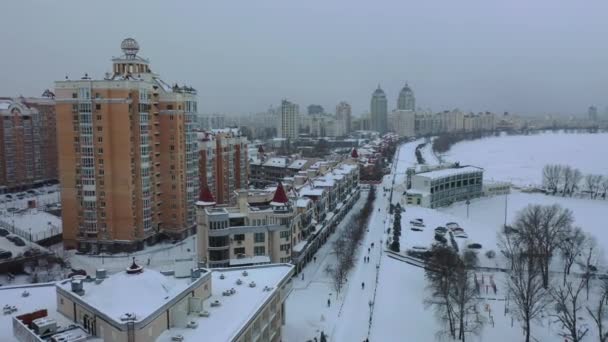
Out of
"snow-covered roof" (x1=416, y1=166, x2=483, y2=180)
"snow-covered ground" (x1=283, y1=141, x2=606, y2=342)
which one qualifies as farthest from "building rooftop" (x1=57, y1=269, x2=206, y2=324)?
"snow-covered roof" (x1=416, y1=166, x2=483, y2=180)

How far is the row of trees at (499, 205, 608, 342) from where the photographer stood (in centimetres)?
2030

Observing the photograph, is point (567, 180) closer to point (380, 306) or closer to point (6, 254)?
point (380, 306)

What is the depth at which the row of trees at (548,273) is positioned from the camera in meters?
20.3

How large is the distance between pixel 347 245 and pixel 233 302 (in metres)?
15.8

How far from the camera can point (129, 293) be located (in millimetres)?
14234

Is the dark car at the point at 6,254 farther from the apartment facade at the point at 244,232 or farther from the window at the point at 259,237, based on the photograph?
the window at the point at 259,237

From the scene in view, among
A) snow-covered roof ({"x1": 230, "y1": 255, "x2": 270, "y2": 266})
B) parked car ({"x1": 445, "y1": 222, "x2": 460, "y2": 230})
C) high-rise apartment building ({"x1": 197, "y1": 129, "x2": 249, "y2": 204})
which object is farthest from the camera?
high-rise apartment building ({"x1": 197, "y1": 129, "x2": 249, "y2": 204})

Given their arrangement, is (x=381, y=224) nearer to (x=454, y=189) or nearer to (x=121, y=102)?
(x=454, y=189)

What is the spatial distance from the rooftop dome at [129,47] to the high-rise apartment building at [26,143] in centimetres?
2474

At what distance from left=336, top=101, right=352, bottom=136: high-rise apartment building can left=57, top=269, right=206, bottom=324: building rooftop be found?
15016 centimetres

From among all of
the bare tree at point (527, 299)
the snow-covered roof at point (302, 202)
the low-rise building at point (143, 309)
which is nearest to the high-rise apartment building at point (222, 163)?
the snow-covered roof at point (302, 202)

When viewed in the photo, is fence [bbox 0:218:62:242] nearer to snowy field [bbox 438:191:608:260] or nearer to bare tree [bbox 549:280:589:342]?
snowy field [bbox 438:191:608:260]

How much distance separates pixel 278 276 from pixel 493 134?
167641 mm

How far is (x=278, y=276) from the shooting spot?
1944 centimetres
